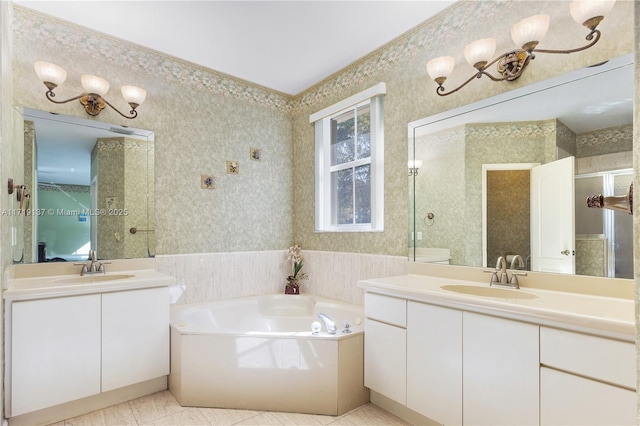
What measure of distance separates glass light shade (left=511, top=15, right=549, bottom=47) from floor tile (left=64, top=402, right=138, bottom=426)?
3052 millimetres

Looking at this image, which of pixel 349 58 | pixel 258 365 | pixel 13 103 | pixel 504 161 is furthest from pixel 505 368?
pixel 13 103

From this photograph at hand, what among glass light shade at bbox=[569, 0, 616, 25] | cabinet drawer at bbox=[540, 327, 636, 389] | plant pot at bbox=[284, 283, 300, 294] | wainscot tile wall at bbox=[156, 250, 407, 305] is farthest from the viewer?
plant pot at bbox=[284, 283, 300, 294]

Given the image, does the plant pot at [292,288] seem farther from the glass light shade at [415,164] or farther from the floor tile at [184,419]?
the glass light shade at [415,164]

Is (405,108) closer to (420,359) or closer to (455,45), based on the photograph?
(455,45)

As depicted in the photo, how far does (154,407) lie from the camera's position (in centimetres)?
223

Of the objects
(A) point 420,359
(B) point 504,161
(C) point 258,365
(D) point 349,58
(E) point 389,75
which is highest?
(D) point 349,58

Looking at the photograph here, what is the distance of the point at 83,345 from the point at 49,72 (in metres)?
1.74

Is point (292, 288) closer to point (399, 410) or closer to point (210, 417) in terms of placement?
point (210, 417)

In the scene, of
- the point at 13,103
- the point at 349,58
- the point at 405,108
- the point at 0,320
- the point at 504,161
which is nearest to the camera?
the point at 0,320

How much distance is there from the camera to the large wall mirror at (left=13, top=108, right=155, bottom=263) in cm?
232

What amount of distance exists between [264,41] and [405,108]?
1195 mm

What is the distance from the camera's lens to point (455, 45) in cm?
230

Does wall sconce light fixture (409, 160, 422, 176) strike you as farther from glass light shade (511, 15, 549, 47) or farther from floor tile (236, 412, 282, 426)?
floor tile (236, 412, 282, 426)

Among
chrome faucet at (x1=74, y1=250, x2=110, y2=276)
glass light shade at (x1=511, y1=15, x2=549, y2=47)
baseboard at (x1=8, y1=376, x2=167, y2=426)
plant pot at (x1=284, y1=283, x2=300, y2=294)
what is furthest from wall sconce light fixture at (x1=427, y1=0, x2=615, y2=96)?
baseboard at (x1=8, y1=376, x2=167, y2=426)
